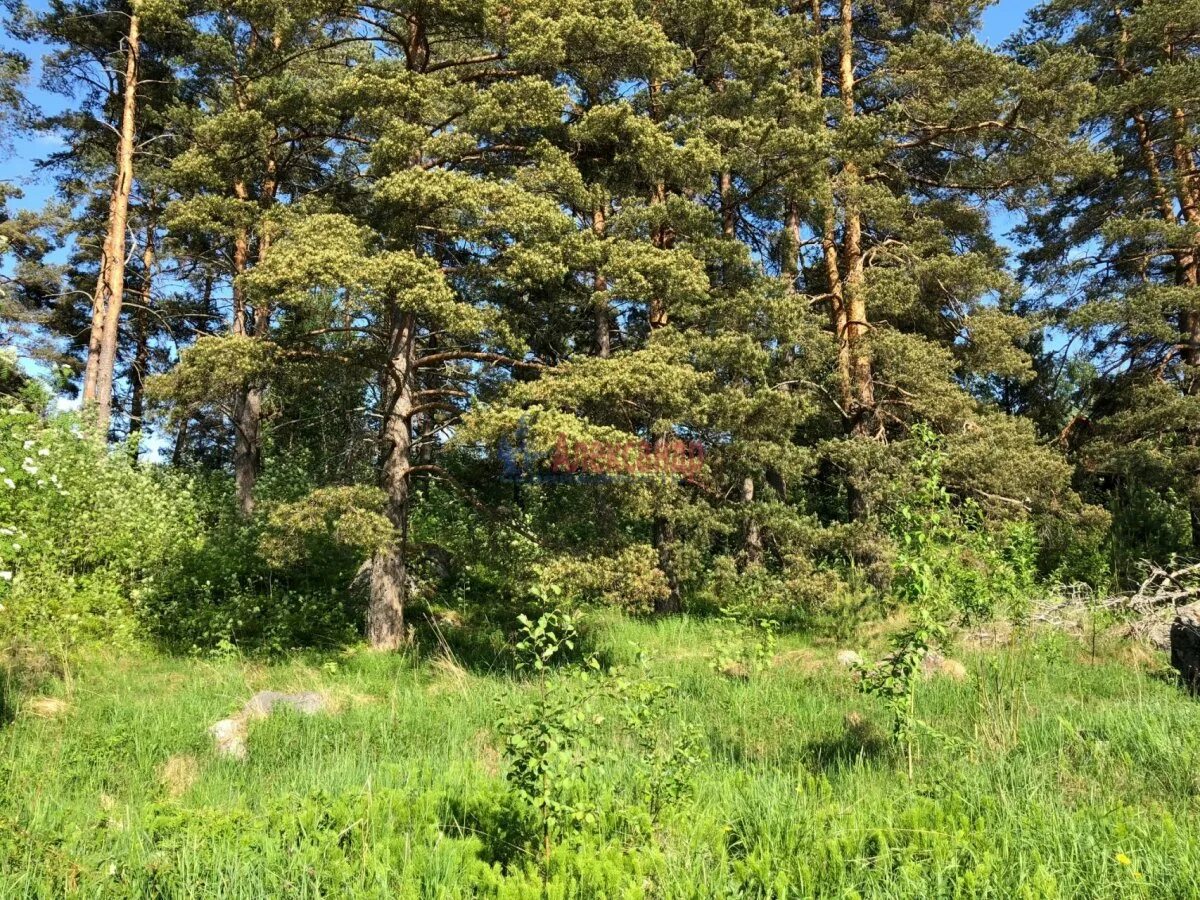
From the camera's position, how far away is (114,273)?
1434cm

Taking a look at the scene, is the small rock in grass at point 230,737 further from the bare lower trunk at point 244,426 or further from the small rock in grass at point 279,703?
the bare lower trunk at point 244,426

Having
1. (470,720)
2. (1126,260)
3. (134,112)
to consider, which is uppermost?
(134,112)

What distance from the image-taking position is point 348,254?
30.5 ft

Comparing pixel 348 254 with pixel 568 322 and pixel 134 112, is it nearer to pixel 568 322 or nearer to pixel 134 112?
pixel 568 322

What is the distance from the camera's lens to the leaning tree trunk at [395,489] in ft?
35.1

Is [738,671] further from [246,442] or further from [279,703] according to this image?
[246,442]

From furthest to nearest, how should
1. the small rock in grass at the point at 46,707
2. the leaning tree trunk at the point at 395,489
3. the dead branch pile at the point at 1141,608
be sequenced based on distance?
the leaning tree trunk at the point at 395,489 → the dead branch pile at the point at 1141,608 → the small rock in grass at the point at 46,707

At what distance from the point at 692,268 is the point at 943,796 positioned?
347 inches

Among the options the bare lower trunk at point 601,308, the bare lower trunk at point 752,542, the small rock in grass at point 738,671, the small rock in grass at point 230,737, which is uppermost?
the bare lower trunk at point 601,308

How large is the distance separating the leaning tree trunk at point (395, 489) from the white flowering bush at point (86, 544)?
3.42 meters

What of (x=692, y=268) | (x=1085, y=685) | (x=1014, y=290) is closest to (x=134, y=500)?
(x=692, y=268)

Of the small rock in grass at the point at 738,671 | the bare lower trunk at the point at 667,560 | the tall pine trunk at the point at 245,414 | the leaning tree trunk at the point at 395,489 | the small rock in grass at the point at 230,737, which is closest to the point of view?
the small rock in grass at the point at 230,737

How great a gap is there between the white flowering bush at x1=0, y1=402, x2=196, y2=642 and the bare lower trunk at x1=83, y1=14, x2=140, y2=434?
1.93 m

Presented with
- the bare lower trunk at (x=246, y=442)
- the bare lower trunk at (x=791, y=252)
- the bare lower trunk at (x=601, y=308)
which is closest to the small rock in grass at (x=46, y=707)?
the bare lower trunk at (x=246, y=442)
